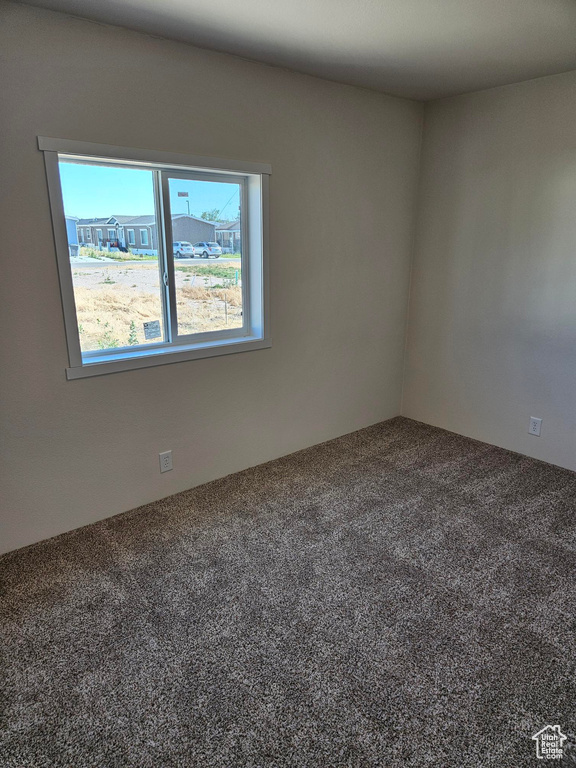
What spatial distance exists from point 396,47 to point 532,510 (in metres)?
2.72

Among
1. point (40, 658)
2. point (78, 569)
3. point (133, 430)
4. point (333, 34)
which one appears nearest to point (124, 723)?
point (40, 658)

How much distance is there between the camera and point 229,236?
9.89 ft

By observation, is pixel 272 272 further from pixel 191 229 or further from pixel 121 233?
pixel 121 233

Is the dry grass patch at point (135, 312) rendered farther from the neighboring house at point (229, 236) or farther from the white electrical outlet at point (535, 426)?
the white electrical outlet at point (535, 426)

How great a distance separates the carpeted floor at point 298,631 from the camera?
1.50 m

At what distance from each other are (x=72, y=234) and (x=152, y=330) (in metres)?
0.68

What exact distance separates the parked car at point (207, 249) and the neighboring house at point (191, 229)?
1.2 inches

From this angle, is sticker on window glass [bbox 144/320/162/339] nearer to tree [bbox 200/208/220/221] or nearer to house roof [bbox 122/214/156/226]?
house roof [bbox 122/214/156/226]

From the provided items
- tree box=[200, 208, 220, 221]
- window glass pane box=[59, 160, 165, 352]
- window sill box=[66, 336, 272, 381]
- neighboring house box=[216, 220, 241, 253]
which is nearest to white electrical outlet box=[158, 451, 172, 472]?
window sill box=[66, 336, 272, 381]

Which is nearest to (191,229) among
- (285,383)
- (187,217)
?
(187,217)

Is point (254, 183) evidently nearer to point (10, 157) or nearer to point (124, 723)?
point (10, 157)

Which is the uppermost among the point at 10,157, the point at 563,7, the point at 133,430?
the point at 563,7

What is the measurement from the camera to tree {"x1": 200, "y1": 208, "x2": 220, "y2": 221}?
286cm

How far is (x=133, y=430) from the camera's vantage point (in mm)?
2709
